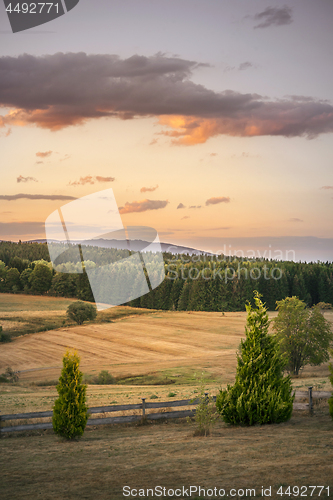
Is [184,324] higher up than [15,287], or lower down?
lower down

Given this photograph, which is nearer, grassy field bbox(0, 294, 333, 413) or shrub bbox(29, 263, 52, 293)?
grassy field bbox(0, 294, 333, 413)

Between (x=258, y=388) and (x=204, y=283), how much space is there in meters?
88.5

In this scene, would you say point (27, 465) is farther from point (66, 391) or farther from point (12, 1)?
point (12, 1)

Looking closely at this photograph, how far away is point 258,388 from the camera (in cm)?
1152

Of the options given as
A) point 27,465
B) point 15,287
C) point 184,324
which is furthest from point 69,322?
point 27,465

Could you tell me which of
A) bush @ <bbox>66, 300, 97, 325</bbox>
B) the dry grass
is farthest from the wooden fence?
bush @ <bbox>66, 300, 97, 325</bbox>

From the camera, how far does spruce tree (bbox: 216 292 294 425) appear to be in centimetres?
1162

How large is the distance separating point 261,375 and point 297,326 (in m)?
26.0

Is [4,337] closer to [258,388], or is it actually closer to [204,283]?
[204,283]

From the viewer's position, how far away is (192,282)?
10175 centimetres

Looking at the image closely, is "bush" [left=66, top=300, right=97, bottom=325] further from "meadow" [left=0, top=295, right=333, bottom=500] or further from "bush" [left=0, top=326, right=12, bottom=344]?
"meadow" [left=0, top=295, right=333, bottom=500]

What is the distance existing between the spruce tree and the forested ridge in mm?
81805

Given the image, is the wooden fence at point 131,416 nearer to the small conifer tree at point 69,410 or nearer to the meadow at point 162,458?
the meadow at point 162,458

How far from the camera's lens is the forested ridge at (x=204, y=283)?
9844cm
